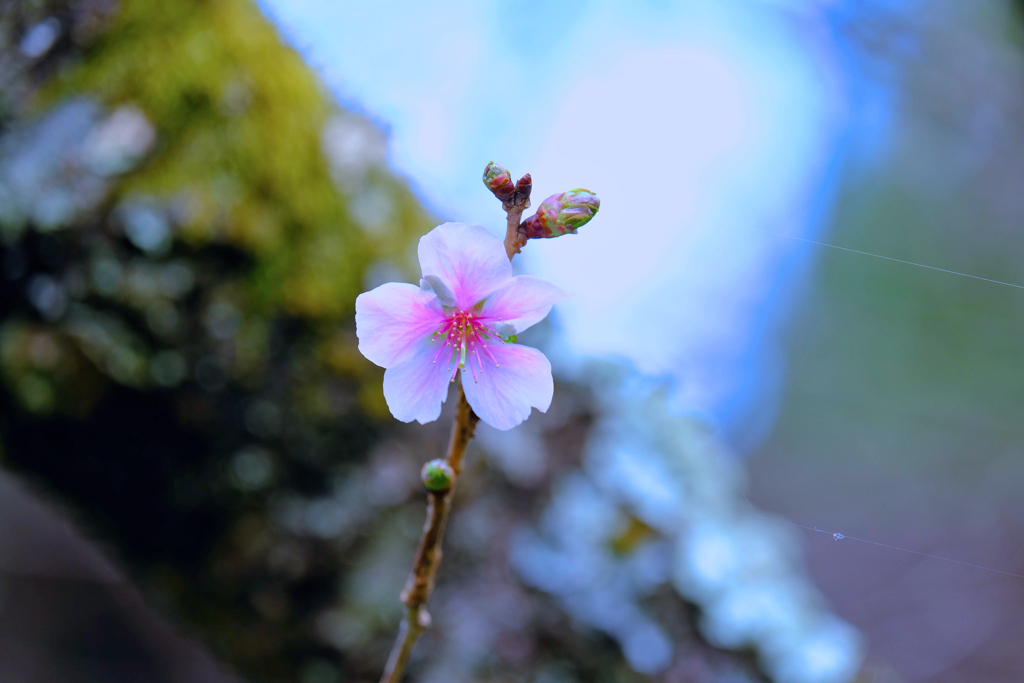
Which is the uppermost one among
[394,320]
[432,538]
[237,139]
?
A: [237,139]

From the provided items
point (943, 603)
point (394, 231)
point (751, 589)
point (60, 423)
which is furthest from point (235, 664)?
point (943, 603)

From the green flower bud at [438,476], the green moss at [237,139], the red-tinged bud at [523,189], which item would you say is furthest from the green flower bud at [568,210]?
the green moss at [237,139]

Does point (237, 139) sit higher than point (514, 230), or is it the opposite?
point (237, 139)

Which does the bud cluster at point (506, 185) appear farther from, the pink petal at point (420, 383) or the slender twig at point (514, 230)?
the pink petal at point (420, 383)

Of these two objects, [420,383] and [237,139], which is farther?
[237,139]

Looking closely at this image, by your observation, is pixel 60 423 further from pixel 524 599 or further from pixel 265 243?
pixel 524 599

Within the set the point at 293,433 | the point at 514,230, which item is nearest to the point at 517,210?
the point at 514,230

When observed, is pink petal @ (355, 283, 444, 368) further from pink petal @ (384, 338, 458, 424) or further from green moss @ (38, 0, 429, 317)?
green moss @ (38, 0, 429, 317)

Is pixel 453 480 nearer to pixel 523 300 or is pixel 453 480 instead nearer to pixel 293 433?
pixel 523 300
